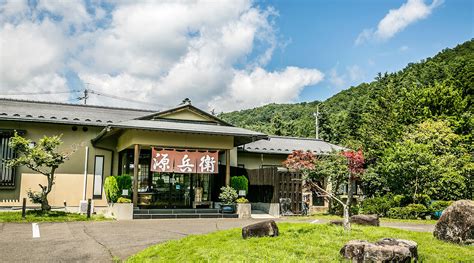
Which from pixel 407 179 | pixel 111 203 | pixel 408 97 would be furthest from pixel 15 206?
pixel 408 97

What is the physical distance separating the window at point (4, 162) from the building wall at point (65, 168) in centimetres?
24

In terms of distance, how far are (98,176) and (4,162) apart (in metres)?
4.11

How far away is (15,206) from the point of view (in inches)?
705

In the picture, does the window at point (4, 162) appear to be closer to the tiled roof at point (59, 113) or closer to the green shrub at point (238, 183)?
the tiled roof at point (59, 113)

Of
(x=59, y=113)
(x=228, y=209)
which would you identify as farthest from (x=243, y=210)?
(x=59, y=113)

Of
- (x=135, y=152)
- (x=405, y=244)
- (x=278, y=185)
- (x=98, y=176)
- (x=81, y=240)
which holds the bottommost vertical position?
(x=81, y=240)

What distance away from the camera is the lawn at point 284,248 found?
6.88 meters

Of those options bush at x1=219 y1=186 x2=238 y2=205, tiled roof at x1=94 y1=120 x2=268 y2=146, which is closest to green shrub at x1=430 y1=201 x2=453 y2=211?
tiled roof at x1=94 y1=120 x2=268 y2=146

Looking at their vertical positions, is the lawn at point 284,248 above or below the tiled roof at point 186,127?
below

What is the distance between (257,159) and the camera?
2319cm

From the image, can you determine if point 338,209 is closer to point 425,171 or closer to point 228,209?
point 425,171

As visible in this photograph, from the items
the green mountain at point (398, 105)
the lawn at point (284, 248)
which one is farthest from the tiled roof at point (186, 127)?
the green mountain at point (398, 105)

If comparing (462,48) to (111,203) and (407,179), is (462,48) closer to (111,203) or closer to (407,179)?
(407,179)

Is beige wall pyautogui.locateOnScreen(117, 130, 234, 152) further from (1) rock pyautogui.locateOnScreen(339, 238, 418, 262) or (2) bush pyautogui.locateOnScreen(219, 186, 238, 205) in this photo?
(1) rock pyautogui.locateOnScreen(339, 238, 418, 262)
